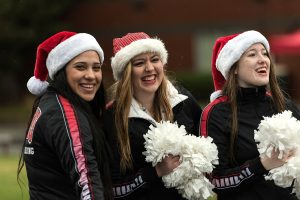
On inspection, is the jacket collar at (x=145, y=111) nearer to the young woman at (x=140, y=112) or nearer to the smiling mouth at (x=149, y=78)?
the young woman at (x=140, y=112)

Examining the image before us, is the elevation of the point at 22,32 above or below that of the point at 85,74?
above

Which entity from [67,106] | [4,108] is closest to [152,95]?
[67,106]

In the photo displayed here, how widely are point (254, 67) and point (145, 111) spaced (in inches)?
30.6

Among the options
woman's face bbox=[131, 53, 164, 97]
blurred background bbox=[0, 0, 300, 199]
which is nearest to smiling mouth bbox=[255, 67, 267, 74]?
woman's face bbox=[131, 53, 164, 97]

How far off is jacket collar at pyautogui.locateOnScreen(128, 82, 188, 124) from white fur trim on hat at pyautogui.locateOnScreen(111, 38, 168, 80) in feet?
0.68

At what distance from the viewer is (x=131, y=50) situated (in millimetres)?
4707

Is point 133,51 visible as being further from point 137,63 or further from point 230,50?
point 230,50

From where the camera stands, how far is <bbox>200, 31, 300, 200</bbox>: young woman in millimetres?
4418

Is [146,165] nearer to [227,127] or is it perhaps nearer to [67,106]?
[227,127]

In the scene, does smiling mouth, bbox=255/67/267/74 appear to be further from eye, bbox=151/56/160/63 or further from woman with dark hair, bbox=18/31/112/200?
woman with dark hair, bbox=18/31/112/200

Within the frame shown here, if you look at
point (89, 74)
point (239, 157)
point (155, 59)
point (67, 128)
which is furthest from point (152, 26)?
point (67, 128)

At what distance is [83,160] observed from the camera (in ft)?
12.0

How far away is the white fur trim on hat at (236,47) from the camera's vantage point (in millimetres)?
4680

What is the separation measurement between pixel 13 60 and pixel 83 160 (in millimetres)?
25313
